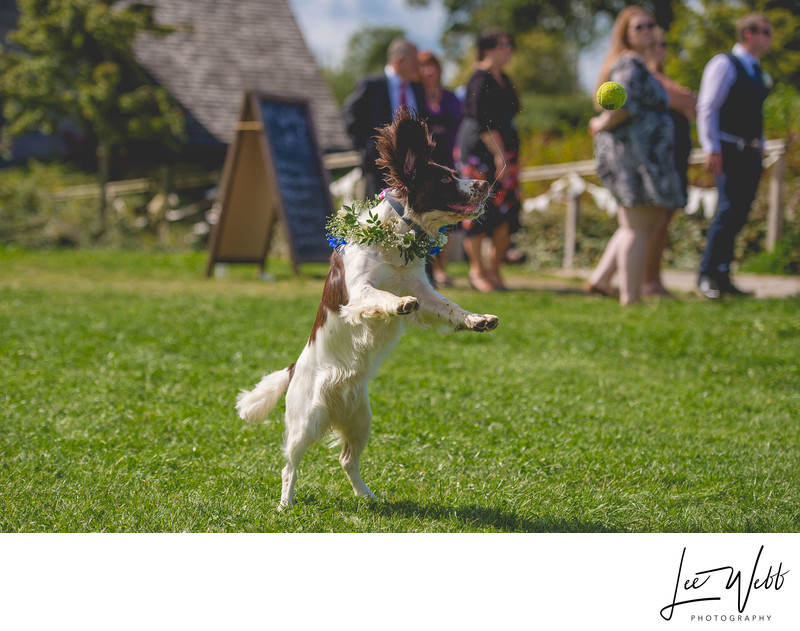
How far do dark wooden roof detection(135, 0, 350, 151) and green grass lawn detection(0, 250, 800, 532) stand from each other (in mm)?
15731

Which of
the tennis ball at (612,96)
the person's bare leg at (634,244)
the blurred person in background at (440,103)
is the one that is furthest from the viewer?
the blurred person in background at (440,103)

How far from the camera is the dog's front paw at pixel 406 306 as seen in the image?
3016 mm

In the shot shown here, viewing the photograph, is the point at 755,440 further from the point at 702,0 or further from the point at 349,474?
the point at 702,0

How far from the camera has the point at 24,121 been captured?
18.4m

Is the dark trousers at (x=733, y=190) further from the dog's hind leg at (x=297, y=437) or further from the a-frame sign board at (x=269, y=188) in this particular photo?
the dog's hind leg at (x=297, y=437)

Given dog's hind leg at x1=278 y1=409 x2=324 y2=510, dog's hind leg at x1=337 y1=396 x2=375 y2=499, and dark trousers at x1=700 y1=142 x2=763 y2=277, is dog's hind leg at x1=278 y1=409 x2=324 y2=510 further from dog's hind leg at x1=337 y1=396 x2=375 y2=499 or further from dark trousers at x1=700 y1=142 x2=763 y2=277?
dark trousers at x1=700 y1=142 x2=763 y2=277

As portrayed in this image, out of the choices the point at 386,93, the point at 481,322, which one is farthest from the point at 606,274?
the point at 481,322

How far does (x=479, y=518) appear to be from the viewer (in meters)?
Result: 3.54

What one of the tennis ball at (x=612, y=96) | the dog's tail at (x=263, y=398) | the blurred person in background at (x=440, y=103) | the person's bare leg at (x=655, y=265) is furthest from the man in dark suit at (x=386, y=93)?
the dog's tail at (x=263, y=398)

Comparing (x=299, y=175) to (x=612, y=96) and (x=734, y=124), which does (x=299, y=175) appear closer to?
(x=734, y=124)

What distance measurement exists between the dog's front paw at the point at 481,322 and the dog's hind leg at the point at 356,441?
2.20 feet

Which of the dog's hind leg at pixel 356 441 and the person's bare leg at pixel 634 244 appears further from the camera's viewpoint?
the person's bare leg at pixel 634 244

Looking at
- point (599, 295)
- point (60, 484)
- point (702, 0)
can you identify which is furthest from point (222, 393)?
point (702, 0)

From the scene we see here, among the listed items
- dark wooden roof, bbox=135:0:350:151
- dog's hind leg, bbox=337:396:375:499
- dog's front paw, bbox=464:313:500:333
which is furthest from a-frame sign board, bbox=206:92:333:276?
dark wooden roof, bbox=135:0:350:151
